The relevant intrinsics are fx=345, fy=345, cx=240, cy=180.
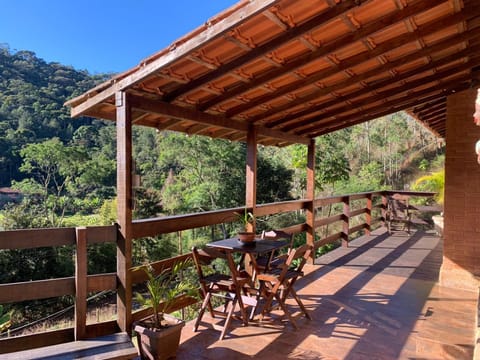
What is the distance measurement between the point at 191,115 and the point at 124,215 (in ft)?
4.14

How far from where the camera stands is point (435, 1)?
7.79ft

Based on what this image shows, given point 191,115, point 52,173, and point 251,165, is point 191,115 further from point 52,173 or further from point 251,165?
point 52,173

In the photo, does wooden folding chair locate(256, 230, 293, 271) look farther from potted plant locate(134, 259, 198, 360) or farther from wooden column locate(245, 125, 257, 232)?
potted plant locate(134, 259, 198, 360)

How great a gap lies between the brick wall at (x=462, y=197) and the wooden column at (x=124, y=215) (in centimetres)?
378

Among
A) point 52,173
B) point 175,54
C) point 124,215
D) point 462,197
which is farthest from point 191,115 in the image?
point 52,173

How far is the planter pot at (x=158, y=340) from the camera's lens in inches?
96.9

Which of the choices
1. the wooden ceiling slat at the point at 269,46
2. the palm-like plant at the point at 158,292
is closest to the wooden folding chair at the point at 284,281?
the palm-like plant at the point at 158,292

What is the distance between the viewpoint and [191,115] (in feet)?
11.3

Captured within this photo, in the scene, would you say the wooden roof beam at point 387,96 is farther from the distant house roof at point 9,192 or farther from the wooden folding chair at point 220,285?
the distant house roof at point 9,192

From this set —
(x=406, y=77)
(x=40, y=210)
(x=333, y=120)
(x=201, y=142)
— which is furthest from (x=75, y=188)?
(x=406, y=77)

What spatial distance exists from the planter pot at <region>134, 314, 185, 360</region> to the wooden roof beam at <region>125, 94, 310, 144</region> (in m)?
1.74

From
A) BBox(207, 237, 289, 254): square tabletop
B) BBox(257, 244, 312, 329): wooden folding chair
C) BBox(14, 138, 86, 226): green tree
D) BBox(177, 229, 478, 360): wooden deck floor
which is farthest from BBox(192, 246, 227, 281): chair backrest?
BBox(14, 138, 86, 226): green tree

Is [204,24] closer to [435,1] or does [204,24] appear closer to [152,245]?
[435,1]

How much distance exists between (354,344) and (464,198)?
247 cm
